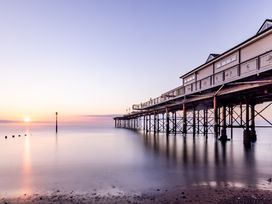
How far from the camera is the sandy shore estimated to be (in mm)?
8422

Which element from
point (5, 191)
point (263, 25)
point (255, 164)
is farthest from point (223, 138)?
point (5, 191)

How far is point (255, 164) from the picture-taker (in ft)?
52.5

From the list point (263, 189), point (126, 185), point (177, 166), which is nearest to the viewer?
point (263, 189)

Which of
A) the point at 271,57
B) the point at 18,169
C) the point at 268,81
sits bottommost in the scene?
the point at 18,169

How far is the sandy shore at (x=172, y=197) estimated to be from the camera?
8422 millimetres

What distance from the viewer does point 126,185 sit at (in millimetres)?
10945

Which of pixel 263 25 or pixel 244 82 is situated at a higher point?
pixel 263 25

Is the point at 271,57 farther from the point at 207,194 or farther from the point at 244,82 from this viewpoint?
the point at 207,194

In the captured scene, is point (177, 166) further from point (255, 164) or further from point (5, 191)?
point (5, 191)

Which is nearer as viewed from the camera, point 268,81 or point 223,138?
point 268,81

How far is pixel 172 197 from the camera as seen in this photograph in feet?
29.1

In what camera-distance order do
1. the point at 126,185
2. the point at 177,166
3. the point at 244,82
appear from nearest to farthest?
the point at 126,185, the point at 177,166, the point at 244,82

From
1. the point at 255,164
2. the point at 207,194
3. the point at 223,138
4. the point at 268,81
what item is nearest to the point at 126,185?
the point at 207,194

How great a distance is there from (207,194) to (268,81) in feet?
31.0
